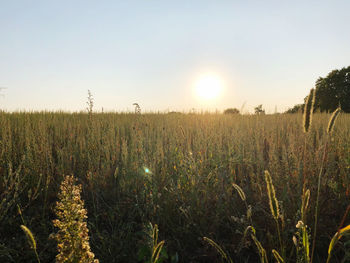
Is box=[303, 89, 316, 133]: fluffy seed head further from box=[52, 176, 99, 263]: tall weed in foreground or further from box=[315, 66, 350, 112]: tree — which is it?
box=[315, 66, 350, 112]: tree

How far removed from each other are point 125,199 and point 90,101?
5.35 feet

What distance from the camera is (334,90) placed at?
22078mm

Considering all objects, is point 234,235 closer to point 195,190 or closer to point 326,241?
point 195,190

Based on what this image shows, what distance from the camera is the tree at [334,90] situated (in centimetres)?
2140

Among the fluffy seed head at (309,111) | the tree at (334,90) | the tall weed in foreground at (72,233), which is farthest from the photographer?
the tree at (334,90)

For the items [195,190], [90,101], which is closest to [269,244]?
[195,190]

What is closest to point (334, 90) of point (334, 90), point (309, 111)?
point (334, 90)

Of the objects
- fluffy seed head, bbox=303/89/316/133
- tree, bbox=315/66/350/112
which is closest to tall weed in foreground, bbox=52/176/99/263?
fluffy seed head, bbox=303/89/316/133

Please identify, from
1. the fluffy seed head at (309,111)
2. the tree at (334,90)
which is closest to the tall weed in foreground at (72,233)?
the fluffy seed head at (309,111)

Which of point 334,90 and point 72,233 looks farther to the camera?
point 334,90

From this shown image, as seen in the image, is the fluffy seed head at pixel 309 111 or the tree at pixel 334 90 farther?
the tree at pixel 334 90

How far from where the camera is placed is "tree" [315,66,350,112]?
21.4 meters

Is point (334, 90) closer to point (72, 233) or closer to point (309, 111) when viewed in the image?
point (309, 111)

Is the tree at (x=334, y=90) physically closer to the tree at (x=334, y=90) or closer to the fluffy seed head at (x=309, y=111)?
the tree at (x=334, y=90)
